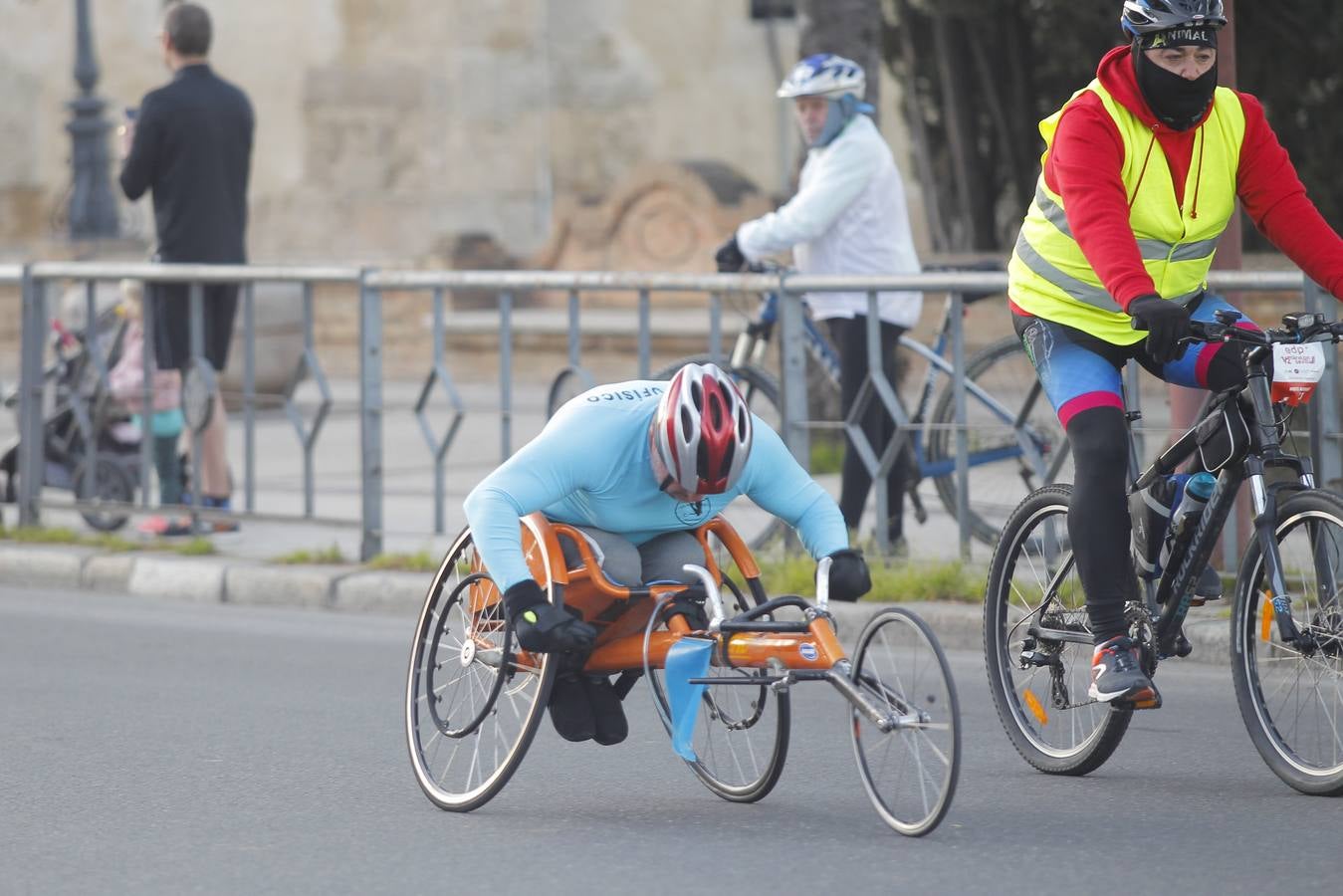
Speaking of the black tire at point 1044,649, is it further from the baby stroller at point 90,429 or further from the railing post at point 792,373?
the baby stroller at point 90,429

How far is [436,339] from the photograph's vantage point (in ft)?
31.1

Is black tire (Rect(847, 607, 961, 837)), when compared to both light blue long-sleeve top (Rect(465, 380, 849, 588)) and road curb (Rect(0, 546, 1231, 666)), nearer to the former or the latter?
light blue long-sleeve top (Rect(465, 380, 849, 588))

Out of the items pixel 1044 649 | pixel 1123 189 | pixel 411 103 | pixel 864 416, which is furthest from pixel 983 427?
pixel 411 103

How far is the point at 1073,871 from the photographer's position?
483 cm

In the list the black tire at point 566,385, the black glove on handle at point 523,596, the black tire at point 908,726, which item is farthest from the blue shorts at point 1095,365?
the black tire at point 566,385

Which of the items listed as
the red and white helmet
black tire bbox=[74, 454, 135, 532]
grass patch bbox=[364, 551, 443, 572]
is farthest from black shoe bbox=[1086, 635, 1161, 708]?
Answer: black tire bbox=[74, 454, 135, 532]

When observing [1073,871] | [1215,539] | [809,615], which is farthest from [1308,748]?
[809,615]

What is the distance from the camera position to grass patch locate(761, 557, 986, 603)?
8.30 m

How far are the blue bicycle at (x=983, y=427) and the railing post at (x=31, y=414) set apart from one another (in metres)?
3.34

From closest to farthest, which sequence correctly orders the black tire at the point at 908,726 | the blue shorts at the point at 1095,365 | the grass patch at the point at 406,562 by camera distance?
the black tire at the point at 908,726 → the blue shorts at the point at 1095,365 → the grass patch at the point at 406,562

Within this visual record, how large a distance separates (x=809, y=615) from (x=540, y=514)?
27.5 inches

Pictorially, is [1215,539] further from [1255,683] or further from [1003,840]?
[1003,840]

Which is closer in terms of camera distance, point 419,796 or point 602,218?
point 419,796

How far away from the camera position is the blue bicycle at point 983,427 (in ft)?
27.8
